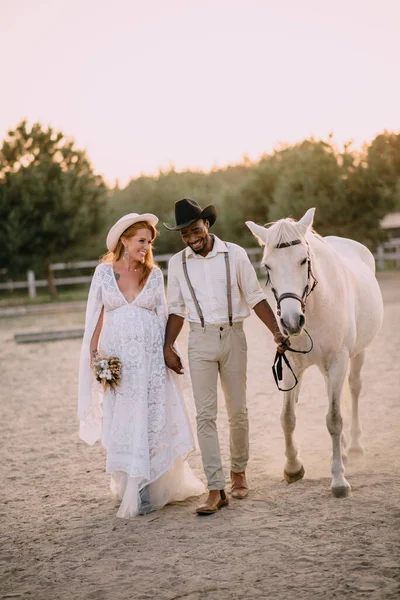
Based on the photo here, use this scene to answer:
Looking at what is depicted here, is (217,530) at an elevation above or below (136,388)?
below

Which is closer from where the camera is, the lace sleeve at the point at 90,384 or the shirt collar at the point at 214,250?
the shirt collar at the point at 214,250

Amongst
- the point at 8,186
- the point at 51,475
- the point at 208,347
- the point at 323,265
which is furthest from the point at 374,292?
the point at 8,186

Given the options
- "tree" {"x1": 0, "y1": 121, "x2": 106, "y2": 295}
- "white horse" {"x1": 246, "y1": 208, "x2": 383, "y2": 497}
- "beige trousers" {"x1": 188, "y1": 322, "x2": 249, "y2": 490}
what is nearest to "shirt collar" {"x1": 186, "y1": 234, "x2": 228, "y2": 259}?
"white horse" {"x1": 246, "y1": 208, "x2": 383, "y2": 497}

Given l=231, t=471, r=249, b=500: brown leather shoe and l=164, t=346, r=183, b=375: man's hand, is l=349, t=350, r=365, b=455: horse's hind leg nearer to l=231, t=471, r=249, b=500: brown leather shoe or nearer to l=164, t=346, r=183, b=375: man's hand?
l=231, t=471, r=249, b=500: brown leather shoe

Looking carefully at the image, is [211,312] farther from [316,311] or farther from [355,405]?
[355,405]

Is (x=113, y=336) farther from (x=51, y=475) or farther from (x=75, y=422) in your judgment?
(x=75, y=422)

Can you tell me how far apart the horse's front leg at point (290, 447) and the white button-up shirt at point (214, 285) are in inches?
33.7

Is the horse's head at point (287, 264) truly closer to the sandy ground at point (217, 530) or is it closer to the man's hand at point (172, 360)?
the man's hand at point (172, 360)

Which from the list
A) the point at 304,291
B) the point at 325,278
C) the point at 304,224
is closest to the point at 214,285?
the point at 304,291

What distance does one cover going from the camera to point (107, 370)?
4547mm

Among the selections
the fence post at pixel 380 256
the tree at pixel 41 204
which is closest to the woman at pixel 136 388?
the tree at pixel 41 204

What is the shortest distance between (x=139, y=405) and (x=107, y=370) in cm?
34

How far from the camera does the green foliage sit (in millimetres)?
28734

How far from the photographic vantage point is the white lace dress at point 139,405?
15.2 feet
